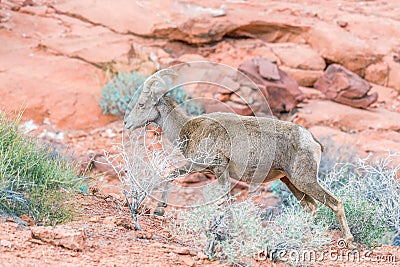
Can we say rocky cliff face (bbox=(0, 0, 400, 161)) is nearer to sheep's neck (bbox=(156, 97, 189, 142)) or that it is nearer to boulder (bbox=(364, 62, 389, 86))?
boulder (bbox=(364, 62, 389, 86))

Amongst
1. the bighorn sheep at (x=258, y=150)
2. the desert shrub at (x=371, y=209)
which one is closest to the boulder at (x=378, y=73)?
the desert shrub at (x=371, y=209)

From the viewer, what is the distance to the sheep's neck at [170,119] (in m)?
6.86

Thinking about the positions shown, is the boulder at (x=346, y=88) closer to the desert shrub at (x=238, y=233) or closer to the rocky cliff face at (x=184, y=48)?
the rocky cliff face at (x=184, y=48)

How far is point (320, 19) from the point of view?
16141 mm

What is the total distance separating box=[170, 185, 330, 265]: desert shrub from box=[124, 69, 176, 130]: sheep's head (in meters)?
1.19

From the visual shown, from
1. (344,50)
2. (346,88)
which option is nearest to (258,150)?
(346,88)

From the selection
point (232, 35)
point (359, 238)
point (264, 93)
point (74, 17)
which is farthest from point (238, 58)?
point (359, 238)

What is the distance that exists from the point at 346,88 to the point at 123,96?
4528mm

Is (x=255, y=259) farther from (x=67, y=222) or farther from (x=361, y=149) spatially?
(x=361, y=149)

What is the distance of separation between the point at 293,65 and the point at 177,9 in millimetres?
2916

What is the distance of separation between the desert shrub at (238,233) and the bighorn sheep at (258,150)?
551 mm

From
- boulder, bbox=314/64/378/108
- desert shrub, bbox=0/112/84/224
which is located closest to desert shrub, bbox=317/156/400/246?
desert shrub, bbox=0/112/84/224

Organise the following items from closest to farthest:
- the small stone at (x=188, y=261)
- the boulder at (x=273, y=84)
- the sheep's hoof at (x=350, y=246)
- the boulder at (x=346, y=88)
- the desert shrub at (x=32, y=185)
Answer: the small stone at (x=188, y=261) < the desert shrub at (x=32, y=185) < the sheep's hoof at (x=350, y=246) < the boulder at (x=273, y=84) < the boulder at (x=346, y=88)

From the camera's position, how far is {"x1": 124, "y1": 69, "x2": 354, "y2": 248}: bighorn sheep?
6.57 meters
